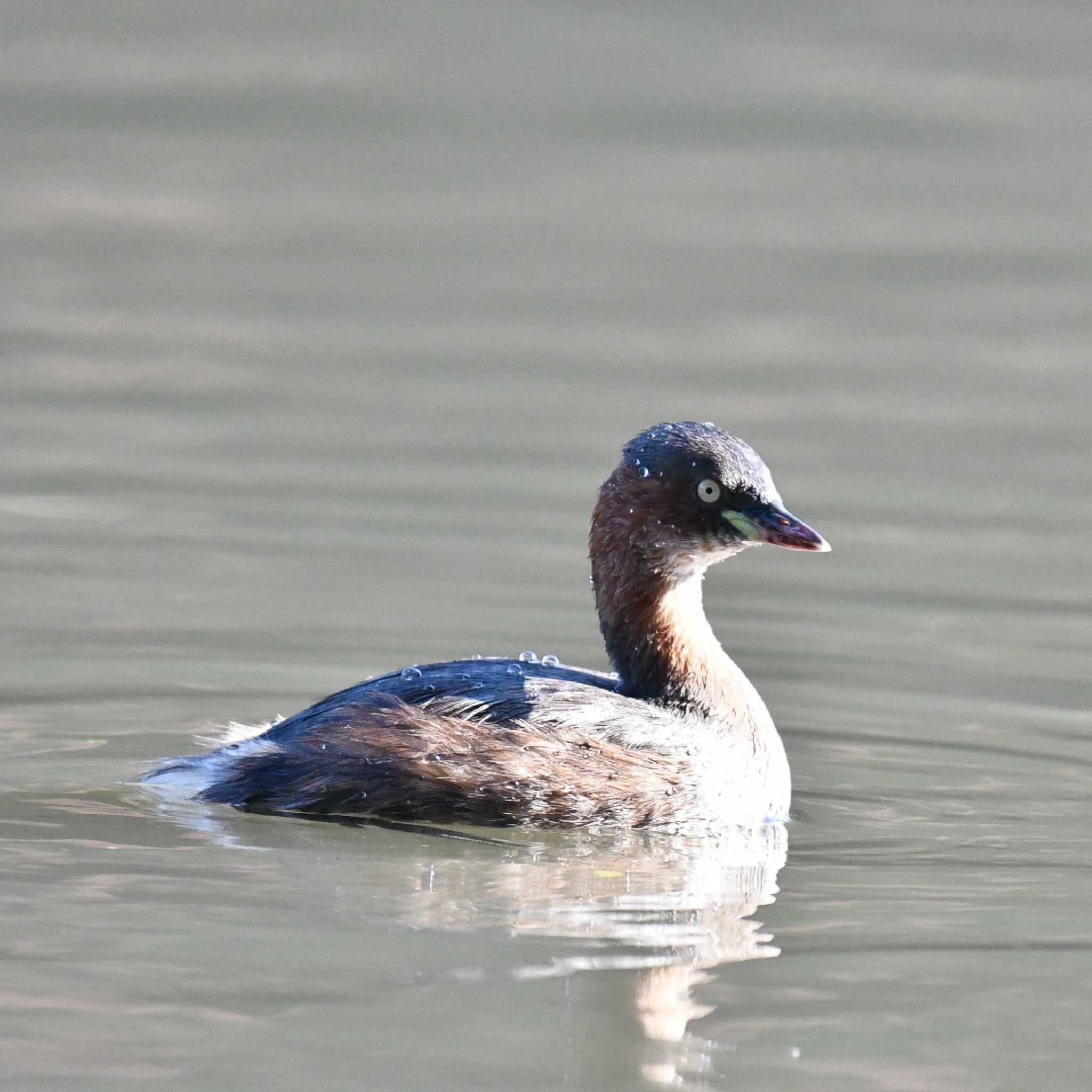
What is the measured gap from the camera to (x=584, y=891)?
6441 millimetres

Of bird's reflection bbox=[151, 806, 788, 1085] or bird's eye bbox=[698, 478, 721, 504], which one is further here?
bird's eye bbox=[698, 478, 721, 504]

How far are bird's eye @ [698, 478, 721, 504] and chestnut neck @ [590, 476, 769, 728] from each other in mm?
173

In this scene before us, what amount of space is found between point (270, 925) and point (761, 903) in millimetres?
1419

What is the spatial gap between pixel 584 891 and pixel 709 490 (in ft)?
5.30

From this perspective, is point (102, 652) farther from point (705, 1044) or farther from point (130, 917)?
point (705, 1044)

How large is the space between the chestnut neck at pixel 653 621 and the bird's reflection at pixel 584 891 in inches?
19.4

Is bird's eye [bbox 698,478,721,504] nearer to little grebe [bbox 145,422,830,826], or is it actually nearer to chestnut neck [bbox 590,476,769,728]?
little grebe [bbox 145,422,830,826]

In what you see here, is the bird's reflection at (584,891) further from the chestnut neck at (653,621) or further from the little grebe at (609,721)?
the chestnut neck at (653,621)

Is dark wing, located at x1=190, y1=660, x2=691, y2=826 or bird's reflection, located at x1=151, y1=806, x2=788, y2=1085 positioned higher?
dark wing, located at x1=190, y1=660, x2=691, y2=826

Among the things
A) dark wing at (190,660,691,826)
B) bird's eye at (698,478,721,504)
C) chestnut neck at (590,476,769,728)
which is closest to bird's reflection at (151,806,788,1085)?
dark wing at (190,660,691,826)

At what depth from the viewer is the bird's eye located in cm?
749

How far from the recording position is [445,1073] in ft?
16.7

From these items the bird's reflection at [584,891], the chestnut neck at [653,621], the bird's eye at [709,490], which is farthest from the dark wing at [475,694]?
the bird's eye at [709,490]

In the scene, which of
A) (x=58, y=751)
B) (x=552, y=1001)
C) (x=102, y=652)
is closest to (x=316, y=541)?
(x=102, y=652)
